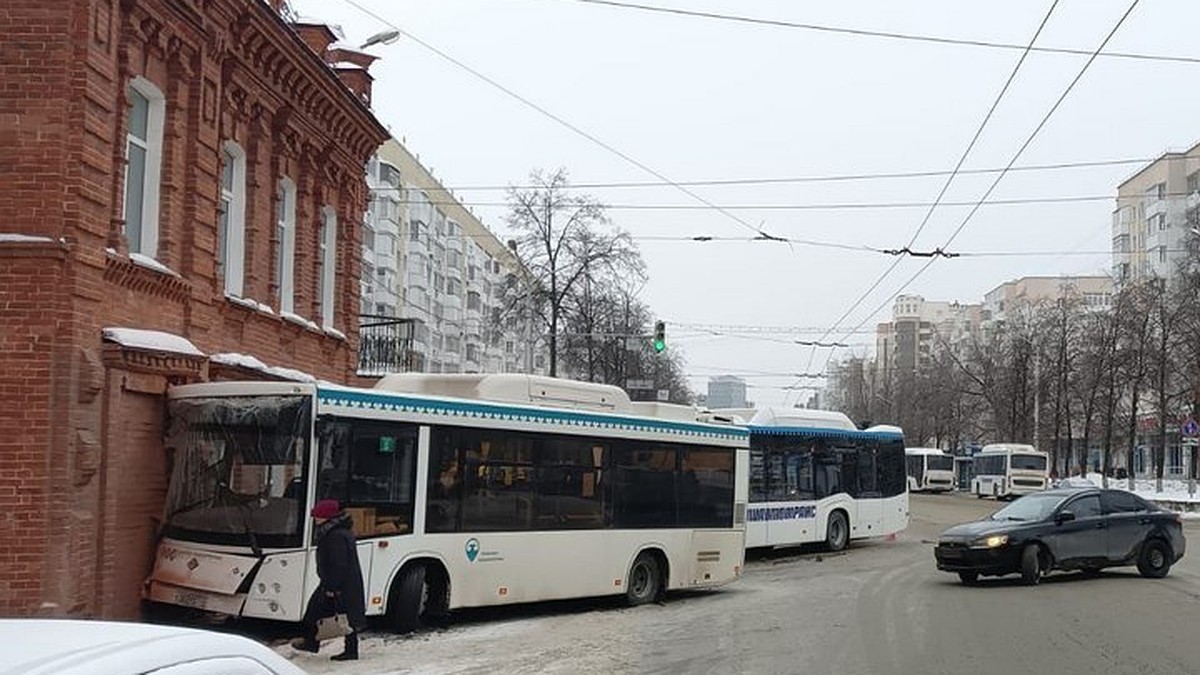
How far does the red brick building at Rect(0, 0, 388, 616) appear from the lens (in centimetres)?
1185

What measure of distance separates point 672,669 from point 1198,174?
8519 cm

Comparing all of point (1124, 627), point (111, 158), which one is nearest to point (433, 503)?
point (111, 158)

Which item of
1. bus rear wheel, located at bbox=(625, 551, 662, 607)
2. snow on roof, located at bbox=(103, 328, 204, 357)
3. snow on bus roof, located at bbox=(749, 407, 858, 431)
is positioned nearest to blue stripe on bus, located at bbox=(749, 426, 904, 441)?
snow on bus roof, located at bbox=(749, 407, 858, 431)

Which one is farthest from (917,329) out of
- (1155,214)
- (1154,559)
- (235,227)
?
(235,227)

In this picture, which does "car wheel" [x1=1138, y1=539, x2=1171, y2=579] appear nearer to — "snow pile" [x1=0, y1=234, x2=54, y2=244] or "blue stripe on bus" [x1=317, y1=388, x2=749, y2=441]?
"blue stripe on bus" [x1=317, y1=388, x2=749, y2=441]

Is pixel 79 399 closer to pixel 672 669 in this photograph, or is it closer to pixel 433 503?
pixel 433 503

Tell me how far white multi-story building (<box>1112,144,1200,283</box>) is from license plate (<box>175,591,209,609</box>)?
247 feet

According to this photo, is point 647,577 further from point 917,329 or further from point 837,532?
point 917,329

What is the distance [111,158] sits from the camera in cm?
1298

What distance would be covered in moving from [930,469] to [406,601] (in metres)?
67.1

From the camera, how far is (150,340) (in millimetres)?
13352

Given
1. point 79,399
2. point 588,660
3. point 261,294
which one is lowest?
point 588,660

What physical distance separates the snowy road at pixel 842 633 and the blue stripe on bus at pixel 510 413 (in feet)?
8.41

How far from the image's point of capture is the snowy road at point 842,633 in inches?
455
